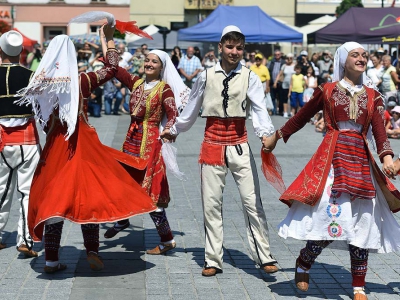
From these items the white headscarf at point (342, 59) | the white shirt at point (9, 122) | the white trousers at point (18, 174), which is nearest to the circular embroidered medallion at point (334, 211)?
the white headscarf at point (342, 59)

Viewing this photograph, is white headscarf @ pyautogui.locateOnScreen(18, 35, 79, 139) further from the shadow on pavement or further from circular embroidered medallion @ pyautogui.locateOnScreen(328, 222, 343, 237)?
circular embroidered medallion @ pyautogui.locateOnScreen(328, 222, 343, 237)

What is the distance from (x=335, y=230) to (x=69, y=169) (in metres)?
2.04

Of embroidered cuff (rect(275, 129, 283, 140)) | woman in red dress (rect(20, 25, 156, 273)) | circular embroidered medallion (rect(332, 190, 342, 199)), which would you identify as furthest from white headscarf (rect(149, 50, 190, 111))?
circular embroidered medallion (rect(332, 190, 342, 199))

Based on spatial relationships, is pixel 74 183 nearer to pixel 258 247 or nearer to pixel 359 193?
pixel 258 247

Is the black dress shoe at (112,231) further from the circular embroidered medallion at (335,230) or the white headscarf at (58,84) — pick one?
the circular embroidered medallion at (335,230)

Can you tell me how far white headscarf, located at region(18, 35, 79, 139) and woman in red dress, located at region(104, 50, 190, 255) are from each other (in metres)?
1.02

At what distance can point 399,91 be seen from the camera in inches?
728

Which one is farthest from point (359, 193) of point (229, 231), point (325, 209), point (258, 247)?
point (229, 231)

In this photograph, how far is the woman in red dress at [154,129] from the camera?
728 cm

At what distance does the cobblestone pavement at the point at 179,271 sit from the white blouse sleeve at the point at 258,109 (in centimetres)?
111

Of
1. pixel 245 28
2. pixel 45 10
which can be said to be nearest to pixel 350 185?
pixel 245 28

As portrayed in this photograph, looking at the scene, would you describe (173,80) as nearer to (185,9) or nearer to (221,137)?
(221,137)

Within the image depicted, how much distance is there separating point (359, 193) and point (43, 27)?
4811cm

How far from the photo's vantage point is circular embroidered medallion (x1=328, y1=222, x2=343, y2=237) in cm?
569
